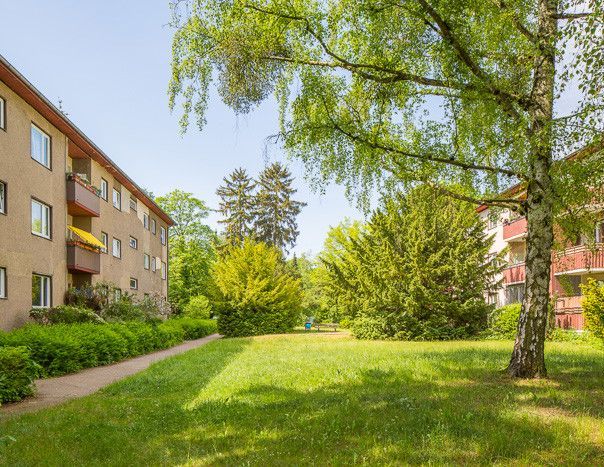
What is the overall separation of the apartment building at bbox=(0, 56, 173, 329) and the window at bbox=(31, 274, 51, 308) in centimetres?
4

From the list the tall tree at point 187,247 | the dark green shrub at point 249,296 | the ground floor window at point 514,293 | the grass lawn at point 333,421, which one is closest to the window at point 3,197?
the grass lawn at point 333,421

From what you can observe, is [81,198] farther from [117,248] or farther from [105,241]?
[117,248]

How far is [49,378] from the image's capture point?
13570mm

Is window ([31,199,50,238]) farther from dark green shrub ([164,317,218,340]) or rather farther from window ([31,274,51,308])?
dark green shrub ([164,317,218,340])

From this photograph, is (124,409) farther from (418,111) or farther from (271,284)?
(271,284)

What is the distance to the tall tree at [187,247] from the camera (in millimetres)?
53469

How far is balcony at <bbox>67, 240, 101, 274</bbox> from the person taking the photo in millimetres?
22594

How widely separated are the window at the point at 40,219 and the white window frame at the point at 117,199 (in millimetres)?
9358

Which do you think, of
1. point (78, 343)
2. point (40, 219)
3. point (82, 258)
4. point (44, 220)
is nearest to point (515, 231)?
point (82, 258)

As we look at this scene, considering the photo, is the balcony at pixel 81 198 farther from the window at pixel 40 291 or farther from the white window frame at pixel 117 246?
the white window frame at pixel 117 246

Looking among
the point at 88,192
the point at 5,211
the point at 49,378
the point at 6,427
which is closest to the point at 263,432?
the point at 6,427

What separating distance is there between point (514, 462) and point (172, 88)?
8.43 m

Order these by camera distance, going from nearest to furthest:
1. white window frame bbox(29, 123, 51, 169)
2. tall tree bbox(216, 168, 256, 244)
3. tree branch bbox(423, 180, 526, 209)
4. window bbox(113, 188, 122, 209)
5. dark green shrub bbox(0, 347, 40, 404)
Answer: dark green shrub bbox(0, 347, 40, 404) < tree branch bbox(423, 180, 526, 209) < white window frame bbox(29, 123, 51, 169) < window bbox(113, 188, 122, 209) < tall tree bbox(216, 168, 256, 244)

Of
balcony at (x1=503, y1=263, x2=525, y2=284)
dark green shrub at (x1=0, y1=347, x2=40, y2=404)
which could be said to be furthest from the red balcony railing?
dark green shrub at (x1=0, y1=347, x2=40, y2=404)
